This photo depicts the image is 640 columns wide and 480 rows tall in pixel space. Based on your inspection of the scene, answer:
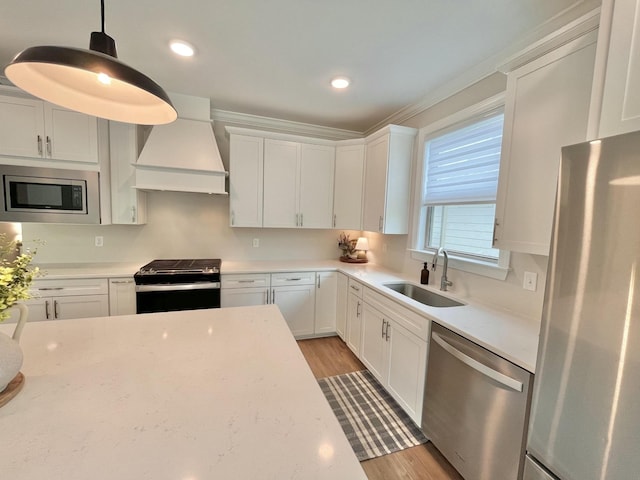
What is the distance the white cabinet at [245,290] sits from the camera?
2.85 metres

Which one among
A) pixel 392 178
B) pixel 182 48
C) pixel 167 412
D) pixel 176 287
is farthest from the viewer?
pixel 392 178

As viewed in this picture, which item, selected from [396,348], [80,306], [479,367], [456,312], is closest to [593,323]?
[479,367]

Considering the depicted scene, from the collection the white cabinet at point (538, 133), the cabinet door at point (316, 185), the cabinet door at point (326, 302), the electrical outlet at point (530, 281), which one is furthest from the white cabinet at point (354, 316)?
the white cabinet at point (538, 133)

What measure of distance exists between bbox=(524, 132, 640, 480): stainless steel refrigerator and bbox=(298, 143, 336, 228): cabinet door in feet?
8.39

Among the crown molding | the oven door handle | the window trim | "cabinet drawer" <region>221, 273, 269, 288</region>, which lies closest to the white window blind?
the window trim

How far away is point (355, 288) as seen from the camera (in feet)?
9.27

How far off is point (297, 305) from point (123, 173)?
2242 mm

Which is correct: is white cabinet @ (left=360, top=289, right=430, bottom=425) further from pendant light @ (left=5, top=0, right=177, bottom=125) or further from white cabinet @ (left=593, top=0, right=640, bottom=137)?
pendant light @ (left=5, top=0, right=177, bottom=125)

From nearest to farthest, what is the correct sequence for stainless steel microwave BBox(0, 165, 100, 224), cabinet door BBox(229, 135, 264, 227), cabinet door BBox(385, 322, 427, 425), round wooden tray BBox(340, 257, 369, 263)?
1. cabinet door BBox(385, 322, 427, 425)
2. stainless steel microwave BBox(0, 165, 100, 224)
3. cabinet door BBox(229, 135, 264, 227)
4. round wooden tray BBox(340, 257, 369, 263)

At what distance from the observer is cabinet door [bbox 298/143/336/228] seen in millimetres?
3275

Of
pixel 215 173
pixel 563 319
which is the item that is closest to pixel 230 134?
pixel 215 173

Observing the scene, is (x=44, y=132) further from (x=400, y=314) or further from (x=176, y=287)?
(x=400, y=314)

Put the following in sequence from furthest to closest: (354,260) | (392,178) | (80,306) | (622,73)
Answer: (354,260) → (392,178) → (80,306) → (622,73)

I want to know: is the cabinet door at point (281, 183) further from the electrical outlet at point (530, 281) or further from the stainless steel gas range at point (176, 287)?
the electrical outlet at point (530, 281)
